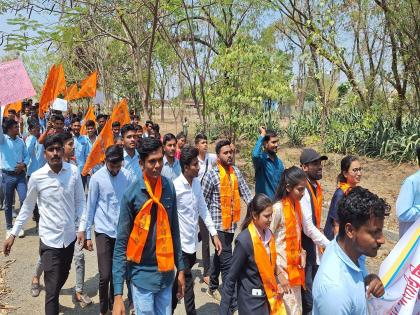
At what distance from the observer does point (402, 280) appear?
2711 mm

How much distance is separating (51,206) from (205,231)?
6.99 ft

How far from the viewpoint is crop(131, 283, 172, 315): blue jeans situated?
10.5ft

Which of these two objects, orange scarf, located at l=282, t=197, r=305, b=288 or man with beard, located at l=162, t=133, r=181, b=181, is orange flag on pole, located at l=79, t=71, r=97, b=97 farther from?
orange scarf, located at l=282, t=197, r=305, b=288

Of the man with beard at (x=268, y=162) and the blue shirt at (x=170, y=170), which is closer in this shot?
the man with beard at (x=268, y=162)

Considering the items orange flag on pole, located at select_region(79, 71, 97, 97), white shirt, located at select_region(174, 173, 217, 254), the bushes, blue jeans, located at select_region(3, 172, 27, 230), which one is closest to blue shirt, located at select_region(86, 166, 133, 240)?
white shirt, located at select_region(174, 173, 217, 254)

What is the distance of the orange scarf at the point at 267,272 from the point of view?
338 centimetres

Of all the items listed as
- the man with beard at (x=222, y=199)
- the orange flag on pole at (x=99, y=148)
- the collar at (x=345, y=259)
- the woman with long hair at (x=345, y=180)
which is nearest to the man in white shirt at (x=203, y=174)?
the man with beard at (x=222, y=199)

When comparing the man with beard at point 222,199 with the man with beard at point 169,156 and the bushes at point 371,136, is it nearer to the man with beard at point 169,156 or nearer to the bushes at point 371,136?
the man with beard at point 169,156

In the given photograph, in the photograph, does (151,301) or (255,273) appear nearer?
(151,301)

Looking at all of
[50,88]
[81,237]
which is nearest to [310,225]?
[81,237]

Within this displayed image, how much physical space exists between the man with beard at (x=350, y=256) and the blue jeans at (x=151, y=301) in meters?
1.52

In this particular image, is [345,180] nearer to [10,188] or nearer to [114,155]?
[114,155]

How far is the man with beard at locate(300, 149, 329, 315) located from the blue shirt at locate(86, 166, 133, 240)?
1.79m

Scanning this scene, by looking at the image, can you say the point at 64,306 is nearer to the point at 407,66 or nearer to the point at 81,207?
the point at 81,207
